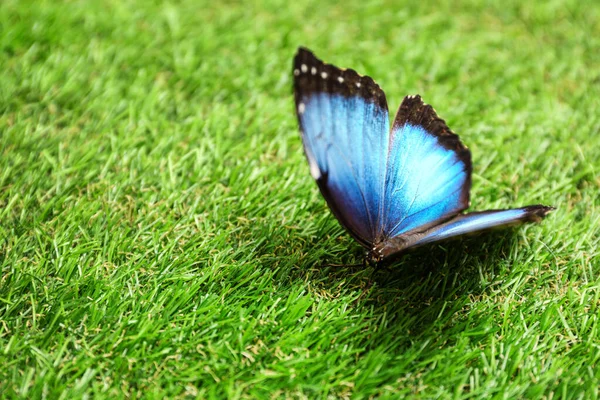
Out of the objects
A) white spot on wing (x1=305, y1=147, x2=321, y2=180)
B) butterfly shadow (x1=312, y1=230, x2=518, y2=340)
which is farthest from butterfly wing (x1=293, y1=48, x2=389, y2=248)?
butterfly shadow (x1=312, y1=230, x2=518, y2=340)

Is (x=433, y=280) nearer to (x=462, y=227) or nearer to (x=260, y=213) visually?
(x=462, y=227)

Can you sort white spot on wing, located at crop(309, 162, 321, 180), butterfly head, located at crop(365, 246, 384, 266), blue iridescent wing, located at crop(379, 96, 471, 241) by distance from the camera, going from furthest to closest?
blue iridescent wing, located at crop(379, 96, 471, 241), butterfly head, located at crop(365, 246, 384, 266), white spot on wing, located at crop(309, 162, 321, 180)

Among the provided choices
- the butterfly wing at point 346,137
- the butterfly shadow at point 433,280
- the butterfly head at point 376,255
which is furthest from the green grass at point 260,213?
the butterfly wing at point 346,137

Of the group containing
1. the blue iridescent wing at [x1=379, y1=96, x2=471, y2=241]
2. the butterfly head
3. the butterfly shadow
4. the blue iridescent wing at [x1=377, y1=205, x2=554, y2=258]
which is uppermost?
the blue iridescent wing at [x1=379, y1=96, x2=471, y2=241]

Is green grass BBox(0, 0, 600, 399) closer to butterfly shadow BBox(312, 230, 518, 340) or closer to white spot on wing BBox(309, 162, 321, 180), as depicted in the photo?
butterfly shadow BBox(312, 230, 518, 340)

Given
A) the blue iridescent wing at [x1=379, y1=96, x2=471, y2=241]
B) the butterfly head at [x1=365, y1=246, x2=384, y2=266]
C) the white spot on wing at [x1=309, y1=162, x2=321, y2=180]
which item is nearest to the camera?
the white spot on wing at [x1=309, y1=162, x2=321, y2=180]

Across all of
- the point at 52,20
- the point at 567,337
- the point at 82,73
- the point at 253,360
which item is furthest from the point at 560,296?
the point at 52,20

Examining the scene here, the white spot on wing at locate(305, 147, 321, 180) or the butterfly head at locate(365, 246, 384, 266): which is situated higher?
the white spot on wing at locate(305, 147, 321, 180)

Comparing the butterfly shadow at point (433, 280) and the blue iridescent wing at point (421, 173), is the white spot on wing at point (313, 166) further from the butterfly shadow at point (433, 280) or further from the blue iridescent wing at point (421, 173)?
the butterfly shadow at point (433, 280)
